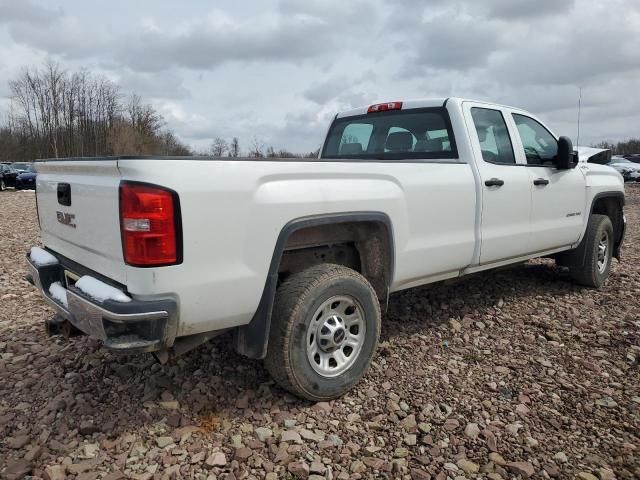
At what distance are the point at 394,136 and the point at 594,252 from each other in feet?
8.65

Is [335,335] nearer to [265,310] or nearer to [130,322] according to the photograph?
[265,310]

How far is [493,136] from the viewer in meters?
4.31

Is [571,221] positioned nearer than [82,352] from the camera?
No

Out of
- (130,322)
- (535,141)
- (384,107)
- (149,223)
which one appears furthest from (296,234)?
(535,141)

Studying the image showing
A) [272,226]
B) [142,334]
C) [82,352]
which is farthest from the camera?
[82,352]

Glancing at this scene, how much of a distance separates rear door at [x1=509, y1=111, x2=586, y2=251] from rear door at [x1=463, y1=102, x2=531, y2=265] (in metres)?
0.14

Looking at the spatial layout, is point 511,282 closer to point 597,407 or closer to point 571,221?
point 571,221

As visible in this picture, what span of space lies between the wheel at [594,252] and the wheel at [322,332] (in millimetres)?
3256

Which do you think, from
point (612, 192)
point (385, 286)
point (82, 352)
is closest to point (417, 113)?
point (385, 286)

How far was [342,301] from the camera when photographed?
3.10 m

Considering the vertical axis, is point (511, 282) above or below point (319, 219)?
below

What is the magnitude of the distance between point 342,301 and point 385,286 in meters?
0.43

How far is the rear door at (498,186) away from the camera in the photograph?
156 inches

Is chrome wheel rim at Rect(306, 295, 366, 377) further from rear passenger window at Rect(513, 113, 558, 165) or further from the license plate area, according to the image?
rear passenger window at Rect(513, 113, 558, 165)
